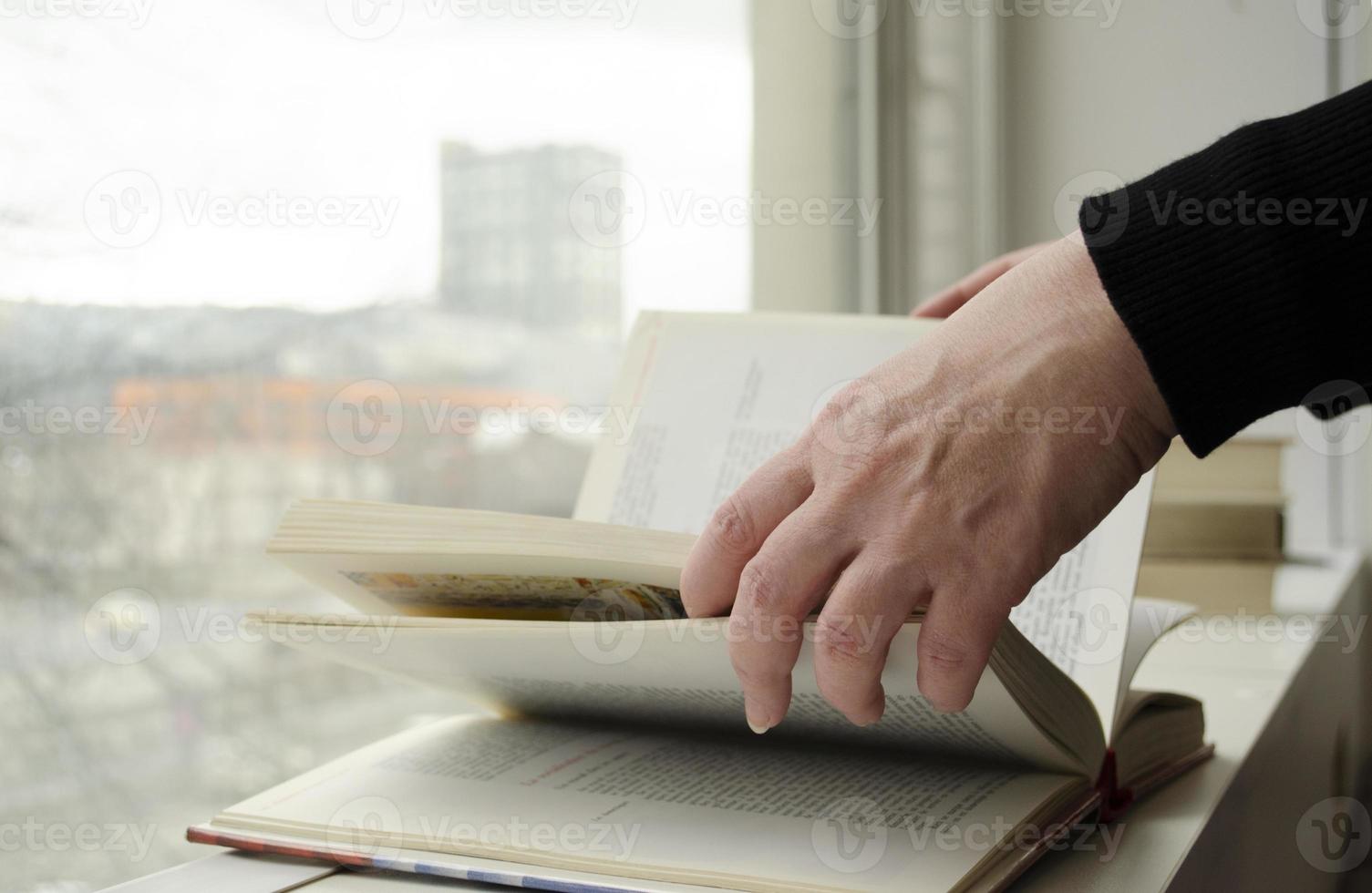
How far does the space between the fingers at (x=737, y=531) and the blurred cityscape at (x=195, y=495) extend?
461 mm

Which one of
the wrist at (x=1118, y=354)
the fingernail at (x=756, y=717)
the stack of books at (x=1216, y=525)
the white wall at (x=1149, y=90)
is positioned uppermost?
the white wall at (x=1149, y=90)

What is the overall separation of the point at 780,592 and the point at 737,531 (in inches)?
1.0

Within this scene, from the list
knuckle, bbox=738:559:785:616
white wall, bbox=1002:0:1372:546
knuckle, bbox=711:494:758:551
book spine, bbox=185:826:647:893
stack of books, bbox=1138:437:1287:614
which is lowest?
stack of books, bbox=1138:437:1287:614

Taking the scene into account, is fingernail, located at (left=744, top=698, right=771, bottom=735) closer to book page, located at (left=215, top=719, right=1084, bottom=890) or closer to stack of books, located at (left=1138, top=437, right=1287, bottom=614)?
book page, located at (left=215, top=719, right=1084, bottom=890)

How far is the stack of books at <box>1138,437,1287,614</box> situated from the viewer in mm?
1199

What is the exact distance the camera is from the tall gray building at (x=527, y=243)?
1.01 m

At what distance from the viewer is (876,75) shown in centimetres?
182

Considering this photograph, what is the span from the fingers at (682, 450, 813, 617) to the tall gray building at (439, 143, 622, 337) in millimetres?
648

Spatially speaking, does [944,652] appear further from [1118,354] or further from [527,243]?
[527,243]

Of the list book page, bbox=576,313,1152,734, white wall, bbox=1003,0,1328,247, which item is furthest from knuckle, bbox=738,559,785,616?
white wall, bbox=1003,0,1328,247

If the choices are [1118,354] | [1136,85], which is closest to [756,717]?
[1118,354]

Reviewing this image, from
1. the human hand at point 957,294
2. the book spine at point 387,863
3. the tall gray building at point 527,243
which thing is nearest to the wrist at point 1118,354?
the book spine at point 387,863

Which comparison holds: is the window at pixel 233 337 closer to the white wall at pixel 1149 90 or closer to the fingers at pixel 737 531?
the fingers at pixel 737 531

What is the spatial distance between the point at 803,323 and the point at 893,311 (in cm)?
126
